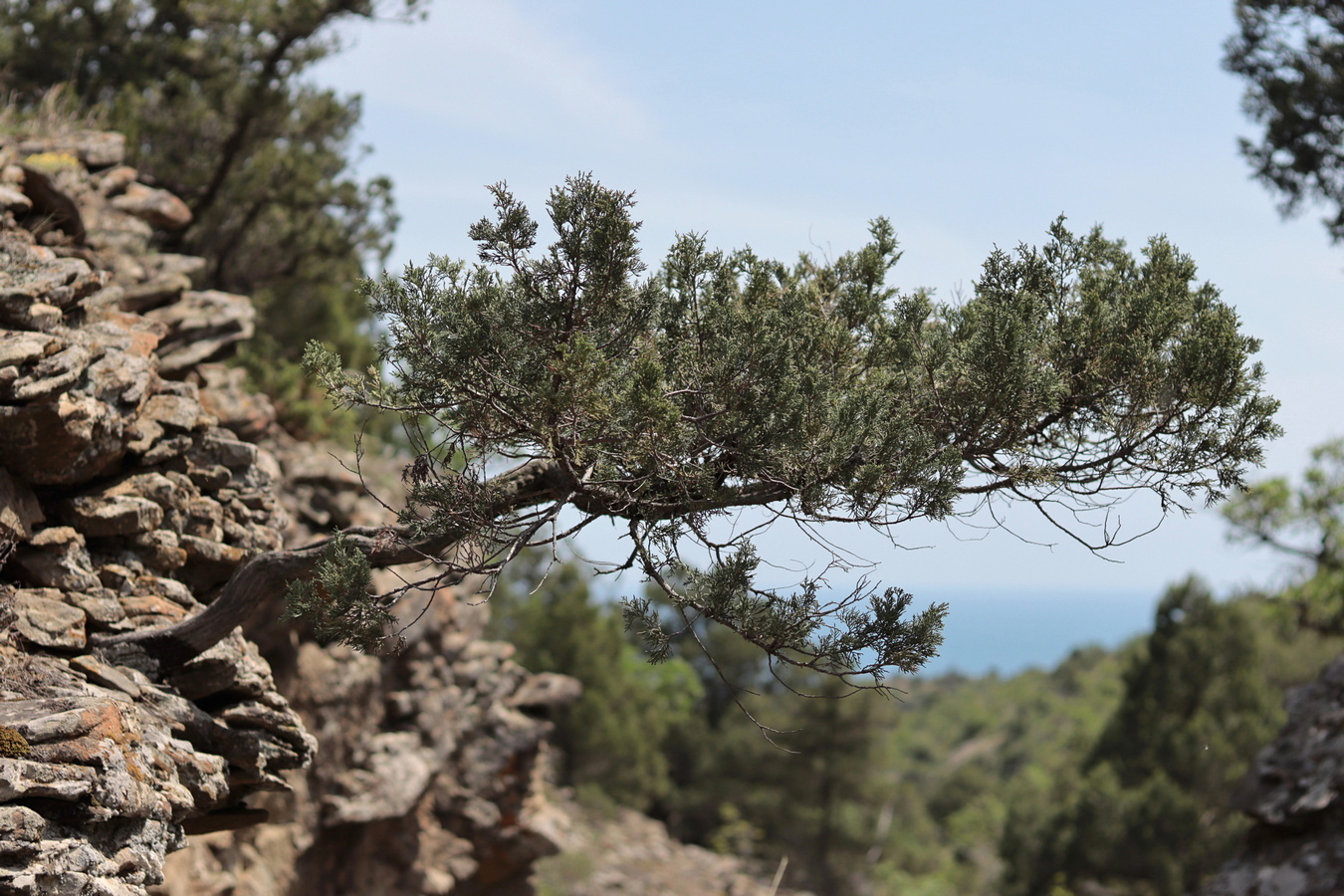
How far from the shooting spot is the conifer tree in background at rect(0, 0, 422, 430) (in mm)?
13500

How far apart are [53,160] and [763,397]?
27.5 feet

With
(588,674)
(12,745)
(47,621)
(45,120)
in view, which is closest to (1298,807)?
(12,745)

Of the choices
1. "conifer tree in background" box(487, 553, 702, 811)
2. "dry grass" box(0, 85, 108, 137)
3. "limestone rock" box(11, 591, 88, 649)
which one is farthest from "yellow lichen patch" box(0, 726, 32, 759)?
"conifer tree in background" box(487, 553, 702, 811)

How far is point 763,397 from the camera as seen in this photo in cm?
586

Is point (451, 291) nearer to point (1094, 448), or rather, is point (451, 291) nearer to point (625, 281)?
point (625, 281)

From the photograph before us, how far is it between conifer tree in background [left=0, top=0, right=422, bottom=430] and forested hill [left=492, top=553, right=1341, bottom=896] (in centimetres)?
1146

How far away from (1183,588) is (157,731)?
1019 inches

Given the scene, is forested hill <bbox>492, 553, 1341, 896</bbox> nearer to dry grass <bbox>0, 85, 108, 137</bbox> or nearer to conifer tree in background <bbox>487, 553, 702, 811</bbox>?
conifer tree in background <bbox>487, 553, 702, 811</bbox>

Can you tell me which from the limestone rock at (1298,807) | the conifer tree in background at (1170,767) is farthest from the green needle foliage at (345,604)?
the conifer tree in background at (1170,767)

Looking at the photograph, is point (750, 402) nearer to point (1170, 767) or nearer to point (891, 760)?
point (1170, 767)

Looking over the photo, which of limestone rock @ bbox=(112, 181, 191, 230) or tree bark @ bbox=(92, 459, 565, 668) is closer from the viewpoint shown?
tree bark @ bbox=(92, 459, 565, 668)

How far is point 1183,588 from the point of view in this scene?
26.1 meters

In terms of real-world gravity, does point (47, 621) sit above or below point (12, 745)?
above

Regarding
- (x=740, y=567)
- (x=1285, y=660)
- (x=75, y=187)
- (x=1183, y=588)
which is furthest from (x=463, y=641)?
(x=1285, y=660)
